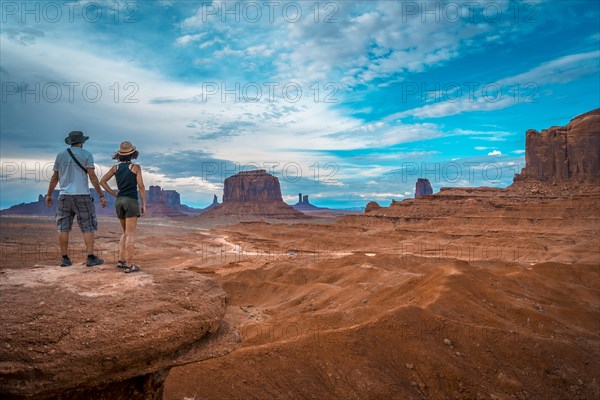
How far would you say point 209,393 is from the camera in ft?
23.1

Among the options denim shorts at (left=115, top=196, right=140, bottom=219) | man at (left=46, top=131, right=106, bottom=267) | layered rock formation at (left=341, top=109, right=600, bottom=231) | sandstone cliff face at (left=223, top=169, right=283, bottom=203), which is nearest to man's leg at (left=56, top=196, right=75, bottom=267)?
man at (left=46, top=131, right=106, bottom=267)

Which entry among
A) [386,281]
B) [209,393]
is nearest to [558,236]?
[386,281]

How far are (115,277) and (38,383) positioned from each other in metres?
1.70

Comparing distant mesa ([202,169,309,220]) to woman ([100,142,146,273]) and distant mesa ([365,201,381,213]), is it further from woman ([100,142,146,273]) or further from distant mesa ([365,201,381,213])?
woman ([100,142,146,273])

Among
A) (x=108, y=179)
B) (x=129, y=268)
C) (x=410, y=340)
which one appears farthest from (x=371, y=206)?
(x=129, y=268)

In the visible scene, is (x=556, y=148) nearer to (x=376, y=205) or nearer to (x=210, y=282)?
(x=376, y=205)

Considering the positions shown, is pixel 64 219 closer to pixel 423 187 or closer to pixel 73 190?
pixel 73 190

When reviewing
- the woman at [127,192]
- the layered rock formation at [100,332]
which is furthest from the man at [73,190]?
the layered rock formation at [100,332]

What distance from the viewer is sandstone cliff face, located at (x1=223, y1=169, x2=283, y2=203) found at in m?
143

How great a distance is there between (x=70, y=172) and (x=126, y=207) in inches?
41.6

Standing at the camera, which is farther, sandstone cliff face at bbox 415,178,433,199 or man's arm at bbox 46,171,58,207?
sandstone cliff face at bbox 415,178,433,199

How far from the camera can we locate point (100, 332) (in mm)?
3281

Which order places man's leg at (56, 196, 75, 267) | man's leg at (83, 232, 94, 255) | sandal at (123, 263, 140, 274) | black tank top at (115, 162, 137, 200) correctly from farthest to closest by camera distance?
1. man's leg at (83, 232, 94, 255)
2. man's leg at (56, 196, 75, 267)
3. black tank top at (115, 162, 137, 200)
4. sandal at (123, 263, 140, 274)

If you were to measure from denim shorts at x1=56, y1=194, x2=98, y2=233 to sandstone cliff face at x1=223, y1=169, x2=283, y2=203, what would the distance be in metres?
137
